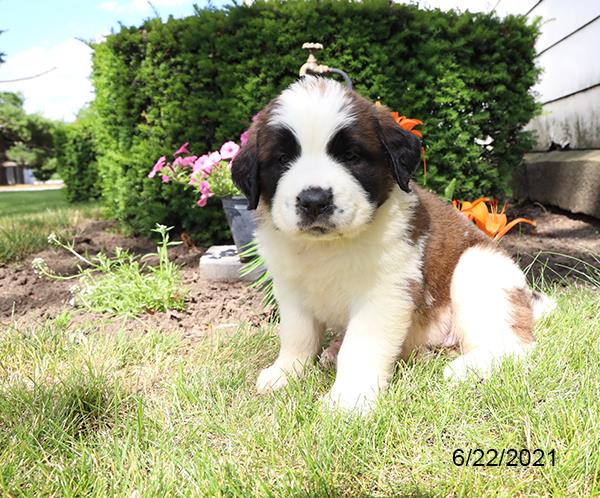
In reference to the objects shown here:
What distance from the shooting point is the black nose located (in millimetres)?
2049

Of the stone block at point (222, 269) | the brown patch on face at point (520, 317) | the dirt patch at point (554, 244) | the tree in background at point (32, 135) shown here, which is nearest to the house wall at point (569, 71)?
the dirt patch at point (554, 244)

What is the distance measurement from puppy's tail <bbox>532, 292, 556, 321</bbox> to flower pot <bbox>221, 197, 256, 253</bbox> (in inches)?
87.4

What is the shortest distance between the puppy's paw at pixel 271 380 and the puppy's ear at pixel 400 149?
3.33 ft

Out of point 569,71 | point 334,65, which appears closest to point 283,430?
point 334,65

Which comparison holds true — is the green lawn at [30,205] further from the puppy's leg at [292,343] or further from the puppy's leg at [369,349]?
the puppy's leg at [369,349]

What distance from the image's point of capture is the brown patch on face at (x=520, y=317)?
2631 mm

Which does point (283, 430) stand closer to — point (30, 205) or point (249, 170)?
point (249, 170)

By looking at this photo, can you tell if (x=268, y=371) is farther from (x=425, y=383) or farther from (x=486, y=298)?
(x=486, y=298)

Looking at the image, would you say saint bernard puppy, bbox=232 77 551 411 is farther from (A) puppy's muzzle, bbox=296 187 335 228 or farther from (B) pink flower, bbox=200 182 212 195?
(B) pink flower, bbox=200 182 212 195

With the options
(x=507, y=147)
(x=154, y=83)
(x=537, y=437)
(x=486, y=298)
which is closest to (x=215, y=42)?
(x=154, y=83)

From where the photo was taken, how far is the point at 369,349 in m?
2.27

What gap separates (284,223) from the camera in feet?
7.11

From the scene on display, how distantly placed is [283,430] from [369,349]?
0.48m

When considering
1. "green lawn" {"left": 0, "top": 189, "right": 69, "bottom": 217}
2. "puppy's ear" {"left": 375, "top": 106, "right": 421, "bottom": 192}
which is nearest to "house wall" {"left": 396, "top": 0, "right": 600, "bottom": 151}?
"puppy's ear" {"left": 375, "top": 106, "right": 421, "bottom": 192}
